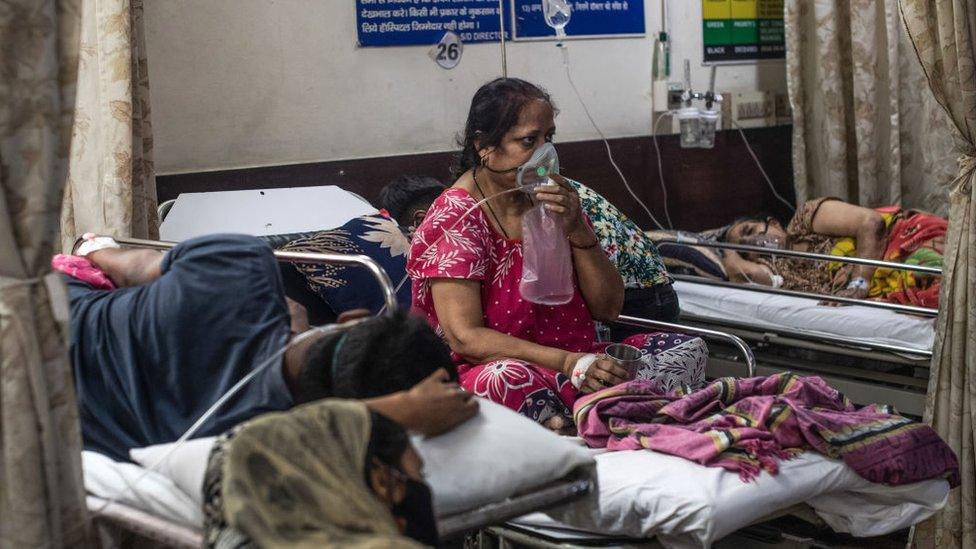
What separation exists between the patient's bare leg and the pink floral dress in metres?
0.76

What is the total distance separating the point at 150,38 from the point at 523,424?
2.25m

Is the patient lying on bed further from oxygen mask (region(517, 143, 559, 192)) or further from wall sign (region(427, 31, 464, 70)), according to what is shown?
wall sign (region(427, 31, 464, 70))

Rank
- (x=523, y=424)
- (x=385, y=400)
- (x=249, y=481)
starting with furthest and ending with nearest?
(x=523, y=424)
(x=385, y=400)
(x=249, y=481)

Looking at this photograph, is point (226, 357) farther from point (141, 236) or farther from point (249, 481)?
point (141, 236)

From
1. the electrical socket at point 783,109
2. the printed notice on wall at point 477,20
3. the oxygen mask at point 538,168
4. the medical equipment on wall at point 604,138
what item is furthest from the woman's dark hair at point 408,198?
the electrical socket at point 783,109

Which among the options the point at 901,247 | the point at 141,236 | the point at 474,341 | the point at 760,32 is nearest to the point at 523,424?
→ the point at 474,341

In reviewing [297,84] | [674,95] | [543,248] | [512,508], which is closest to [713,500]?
[512,508]

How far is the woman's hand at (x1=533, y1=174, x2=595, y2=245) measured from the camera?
2.91m

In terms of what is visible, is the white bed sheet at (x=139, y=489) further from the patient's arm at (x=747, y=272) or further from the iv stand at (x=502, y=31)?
the patient's arm at (x=747, y=272)

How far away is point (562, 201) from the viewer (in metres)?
2.91

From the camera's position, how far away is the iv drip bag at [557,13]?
4562 mm

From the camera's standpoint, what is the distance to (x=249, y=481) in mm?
1547

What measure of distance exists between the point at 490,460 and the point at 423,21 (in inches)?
104

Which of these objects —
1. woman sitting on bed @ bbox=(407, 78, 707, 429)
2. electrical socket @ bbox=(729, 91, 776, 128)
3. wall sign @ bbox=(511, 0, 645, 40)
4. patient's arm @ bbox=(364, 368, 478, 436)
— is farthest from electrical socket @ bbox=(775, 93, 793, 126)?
patient's arm @ bbox=(364, 368, 478, 436)
